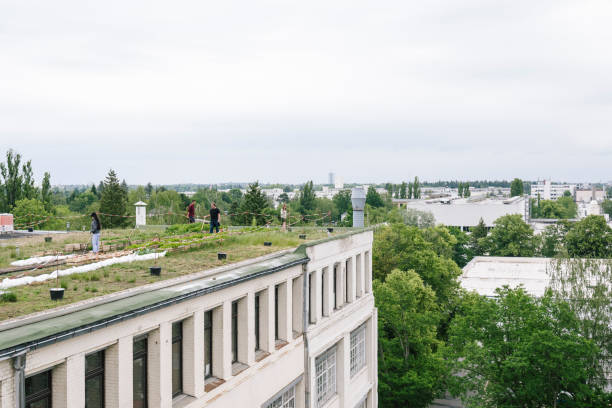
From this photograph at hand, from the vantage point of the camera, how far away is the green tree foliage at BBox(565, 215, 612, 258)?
259 feet

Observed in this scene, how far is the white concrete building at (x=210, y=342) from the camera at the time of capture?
1030 cm

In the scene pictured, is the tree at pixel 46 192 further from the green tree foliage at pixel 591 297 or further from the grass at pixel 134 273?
the green tree foliage at pixel 591 297

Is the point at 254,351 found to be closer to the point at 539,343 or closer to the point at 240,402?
the point at 240,402

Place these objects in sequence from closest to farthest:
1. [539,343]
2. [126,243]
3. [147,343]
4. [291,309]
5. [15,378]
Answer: [15,378]
[147,343]
[291,309]
[126,243]
[539,343]

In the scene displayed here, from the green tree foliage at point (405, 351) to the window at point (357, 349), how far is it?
241 inches

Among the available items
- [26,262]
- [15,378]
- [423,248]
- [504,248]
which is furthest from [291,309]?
[504,248]

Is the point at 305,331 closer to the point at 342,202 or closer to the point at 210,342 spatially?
the point at 210,342

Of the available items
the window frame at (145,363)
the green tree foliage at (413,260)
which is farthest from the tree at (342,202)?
the window frame at (145,363)

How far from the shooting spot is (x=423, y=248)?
157 ft

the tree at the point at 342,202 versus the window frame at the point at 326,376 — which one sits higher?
the tree at the point at 342,202

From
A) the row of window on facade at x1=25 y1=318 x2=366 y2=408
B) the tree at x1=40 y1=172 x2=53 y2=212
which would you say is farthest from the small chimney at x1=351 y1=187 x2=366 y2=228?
the tree at x1=40 y1=172 x2=53 y2=212

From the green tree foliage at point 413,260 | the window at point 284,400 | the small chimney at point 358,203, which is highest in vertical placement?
the small chimney at point 358,203

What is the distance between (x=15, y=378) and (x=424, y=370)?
2994cm

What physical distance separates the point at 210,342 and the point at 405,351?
76.7 ft
